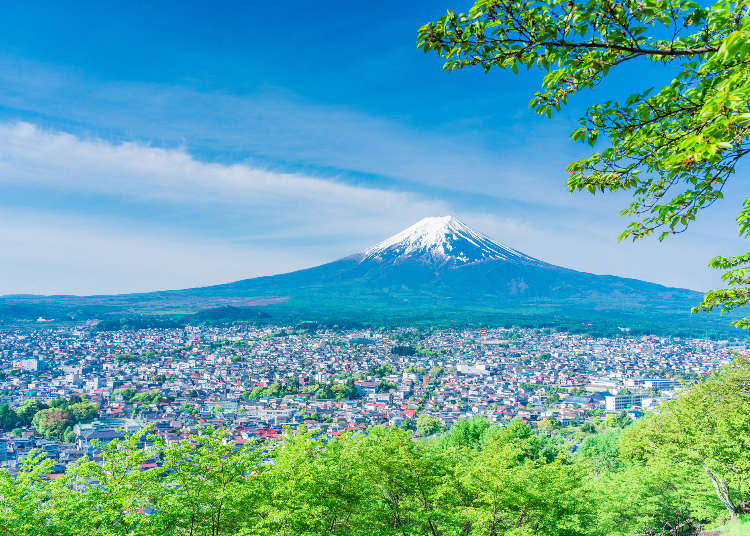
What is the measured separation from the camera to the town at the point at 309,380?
1417 inches

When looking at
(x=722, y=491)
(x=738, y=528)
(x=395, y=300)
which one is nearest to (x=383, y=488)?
(x=738, y=528)

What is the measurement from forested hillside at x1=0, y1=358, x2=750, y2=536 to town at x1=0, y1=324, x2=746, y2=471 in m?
3.94

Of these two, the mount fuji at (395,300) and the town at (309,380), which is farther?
the mount fuji at (395,300)

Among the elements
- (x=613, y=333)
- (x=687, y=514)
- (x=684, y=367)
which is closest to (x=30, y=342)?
(x=687, y=514)

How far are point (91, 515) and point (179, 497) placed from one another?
136cm

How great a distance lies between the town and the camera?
36000 millimetres

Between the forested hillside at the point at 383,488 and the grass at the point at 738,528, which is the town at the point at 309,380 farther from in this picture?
the grass at the point at 738,528

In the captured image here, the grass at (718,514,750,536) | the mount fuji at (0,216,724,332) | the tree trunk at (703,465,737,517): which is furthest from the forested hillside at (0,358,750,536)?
the mount fuji at (0,216,724,332)

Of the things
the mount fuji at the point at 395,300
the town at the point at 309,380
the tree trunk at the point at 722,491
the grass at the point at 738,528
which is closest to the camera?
the grass at the point at 738,528

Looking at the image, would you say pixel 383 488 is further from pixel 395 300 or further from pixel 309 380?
pixel 395 300

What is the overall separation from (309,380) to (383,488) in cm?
5040

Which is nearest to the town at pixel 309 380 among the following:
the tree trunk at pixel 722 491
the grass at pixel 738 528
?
the tree trunk at pixel 722 491

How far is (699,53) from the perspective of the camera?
115 inches

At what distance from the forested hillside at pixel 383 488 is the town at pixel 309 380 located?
3.94 metres
